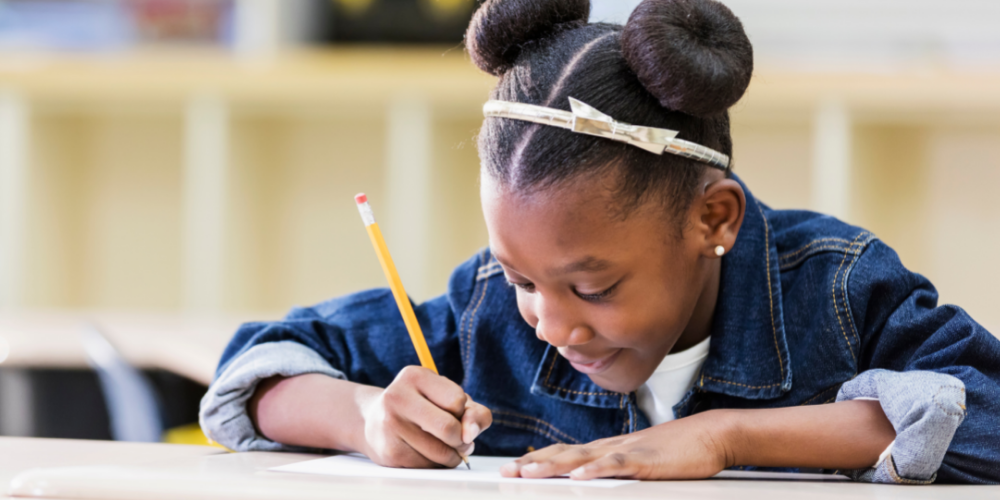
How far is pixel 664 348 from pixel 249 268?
196cm

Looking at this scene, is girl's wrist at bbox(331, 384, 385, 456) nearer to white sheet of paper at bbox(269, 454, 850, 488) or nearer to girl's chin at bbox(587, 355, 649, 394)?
white sheet of paper at bbox(269, 454, 850, 488)

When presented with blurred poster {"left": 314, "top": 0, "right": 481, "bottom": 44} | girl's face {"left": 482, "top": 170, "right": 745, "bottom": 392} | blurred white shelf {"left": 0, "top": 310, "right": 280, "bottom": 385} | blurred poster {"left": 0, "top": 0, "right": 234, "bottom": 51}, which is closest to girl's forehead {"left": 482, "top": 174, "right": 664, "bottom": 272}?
girl's face {"left": 482, "top": 170, "right": 745, "bottom": 392}

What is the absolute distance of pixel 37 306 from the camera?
8.51ft

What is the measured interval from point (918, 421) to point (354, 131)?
2164 millimetres

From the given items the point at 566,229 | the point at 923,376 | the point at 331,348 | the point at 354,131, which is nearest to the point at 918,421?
the point at 923,376

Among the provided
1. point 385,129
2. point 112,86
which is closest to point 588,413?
point 385,129

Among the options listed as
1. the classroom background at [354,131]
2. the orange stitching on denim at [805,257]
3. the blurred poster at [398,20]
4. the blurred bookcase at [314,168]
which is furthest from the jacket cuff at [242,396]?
the blurred poster at [398,20]

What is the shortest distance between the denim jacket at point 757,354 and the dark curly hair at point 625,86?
6.3 inches

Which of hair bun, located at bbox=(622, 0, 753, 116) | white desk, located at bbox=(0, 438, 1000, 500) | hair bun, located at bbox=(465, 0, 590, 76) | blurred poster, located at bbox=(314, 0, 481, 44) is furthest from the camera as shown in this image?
blurred poster, located at bbox=(314, 0, 481, 44)

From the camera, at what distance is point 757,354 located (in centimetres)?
85

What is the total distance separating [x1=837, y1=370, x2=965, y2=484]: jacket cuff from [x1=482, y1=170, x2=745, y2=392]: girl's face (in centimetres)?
19

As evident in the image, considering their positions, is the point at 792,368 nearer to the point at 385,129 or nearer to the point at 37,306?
the point at 385,129

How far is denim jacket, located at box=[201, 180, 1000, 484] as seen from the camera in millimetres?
676

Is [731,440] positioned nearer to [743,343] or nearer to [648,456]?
[648,456]
